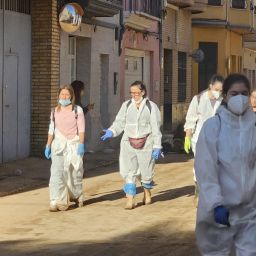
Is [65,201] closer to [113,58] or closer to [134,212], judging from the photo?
[134,212]

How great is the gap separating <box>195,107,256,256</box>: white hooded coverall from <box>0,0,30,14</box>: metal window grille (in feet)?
41.8

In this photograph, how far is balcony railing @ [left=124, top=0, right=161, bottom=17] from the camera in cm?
2629

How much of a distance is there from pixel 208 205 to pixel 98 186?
388 inches

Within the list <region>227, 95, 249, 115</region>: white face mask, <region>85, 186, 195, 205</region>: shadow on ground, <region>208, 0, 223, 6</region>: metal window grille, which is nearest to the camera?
<region>227, 95, 249, 115</region>: white face mask

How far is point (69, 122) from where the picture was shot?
12.4 m

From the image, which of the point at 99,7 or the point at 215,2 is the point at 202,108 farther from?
the point at 215,2

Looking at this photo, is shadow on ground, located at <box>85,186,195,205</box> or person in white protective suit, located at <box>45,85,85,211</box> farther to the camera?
shadow on ground, located at <box>85,186,195,205</box>

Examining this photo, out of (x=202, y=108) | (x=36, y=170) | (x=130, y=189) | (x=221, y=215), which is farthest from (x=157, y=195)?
(x=221, y=215)

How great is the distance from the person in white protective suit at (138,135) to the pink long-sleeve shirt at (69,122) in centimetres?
48

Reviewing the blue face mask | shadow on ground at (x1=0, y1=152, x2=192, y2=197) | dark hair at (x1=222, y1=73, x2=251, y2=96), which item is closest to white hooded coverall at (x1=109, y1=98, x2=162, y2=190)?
the blue face mask

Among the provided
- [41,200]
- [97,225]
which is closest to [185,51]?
[41,200]

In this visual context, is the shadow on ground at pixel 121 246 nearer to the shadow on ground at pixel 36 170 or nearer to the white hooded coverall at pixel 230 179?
the white hooded coverall at pixel 230 179

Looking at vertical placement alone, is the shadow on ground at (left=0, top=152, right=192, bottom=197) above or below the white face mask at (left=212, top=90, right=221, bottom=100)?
below

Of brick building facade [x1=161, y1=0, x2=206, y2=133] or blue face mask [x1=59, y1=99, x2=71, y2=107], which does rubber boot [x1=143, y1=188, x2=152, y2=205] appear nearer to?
blue face mask [x1=59, y1=99, x2=71, y2=107]
